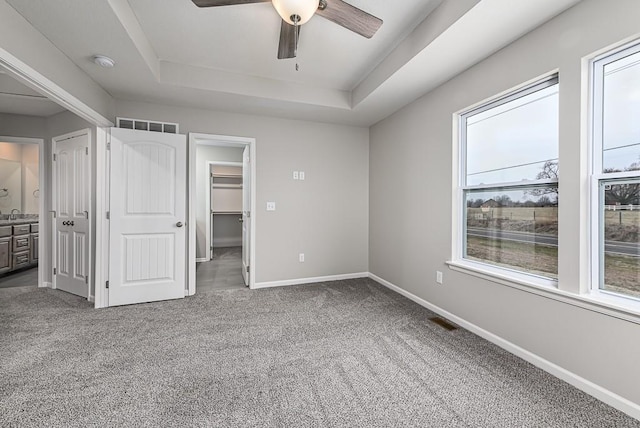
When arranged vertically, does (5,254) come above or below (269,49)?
below

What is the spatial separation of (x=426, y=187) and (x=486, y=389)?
201 cm

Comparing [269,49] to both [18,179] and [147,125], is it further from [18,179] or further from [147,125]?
[18,179]

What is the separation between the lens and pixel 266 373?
1903 mm

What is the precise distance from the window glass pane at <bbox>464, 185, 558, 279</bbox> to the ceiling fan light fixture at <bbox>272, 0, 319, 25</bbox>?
2096mm

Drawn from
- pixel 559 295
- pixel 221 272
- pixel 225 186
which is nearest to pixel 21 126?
pixel 221 272

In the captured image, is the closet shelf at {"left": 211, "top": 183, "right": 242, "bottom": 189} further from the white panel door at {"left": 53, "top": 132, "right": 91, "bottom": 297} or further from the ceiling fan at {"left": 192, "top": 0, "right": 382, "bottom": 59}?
the ceiling fan at {"left": 192, "top": 0, "right": 382, "bottom": 59}

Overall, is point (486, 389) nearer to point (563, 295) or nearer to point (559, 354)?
point (559, 354)

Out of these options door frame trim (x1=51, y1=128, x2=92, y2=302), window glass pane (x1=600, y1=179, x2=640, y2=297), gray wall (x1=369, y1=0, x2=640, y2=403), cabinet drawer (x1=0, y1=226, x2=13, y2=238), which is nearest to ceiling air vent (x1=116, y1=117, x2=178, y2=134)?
door frame trim (x1=51, y1=128, x2=92, y2=302)

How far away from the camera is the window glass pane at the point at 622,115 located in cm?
159

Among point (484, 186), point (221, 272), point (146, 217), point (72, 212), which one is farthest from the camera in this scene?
point (221, 272)

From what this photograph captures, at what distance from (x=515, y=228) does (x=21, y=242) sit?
7170 mm

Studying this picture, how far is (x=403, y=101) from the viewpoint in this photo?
3.34 m

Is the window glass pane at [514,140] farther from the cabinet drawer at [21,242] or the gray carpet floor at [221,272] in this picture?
the cabinet drawer at [21,242]

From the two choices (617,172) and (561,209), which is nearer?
(617,172)
